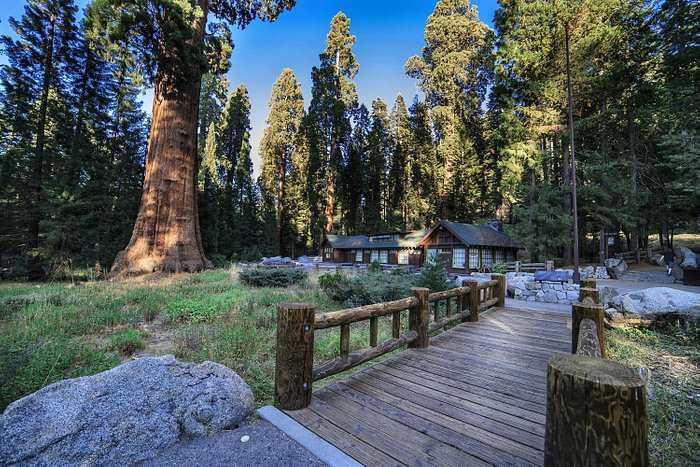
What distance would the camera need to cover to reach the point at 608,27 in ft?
55.0

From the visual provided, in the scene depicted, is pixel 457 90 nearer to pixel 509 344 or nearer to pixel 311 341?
pixel 509 344

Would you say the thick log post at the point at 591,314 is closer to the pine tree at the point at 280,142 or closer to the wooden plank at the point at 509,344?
the wooden plank at the point at 509,344

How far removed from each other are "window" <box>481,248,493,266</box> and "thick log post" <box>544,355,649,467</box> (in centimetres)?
2353

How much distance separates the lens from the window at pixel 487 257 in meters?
22.9

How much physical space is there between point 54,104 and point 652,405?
993 inches

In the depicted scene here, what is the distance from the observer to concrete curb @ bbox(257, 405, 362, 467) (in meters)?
2.08

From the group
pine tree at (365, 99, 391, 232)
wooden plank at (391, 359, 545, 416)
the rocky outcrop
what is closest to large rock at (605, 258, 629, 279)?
the rocky outcrop

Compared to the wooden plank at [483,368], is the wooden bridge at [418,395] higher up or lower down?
higher up

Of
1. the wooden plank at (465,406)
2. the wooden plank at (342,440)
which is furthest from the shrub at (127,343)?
the wooden plank at (465,406)

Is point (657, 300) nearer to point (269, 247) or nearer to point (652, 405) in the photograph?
point (652, 405)

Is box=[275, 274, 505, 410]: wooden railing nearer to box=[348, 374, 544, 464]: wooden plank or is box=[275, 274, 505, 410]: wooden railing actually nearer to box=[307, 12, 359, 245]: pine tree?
box=[348, 374, 544, 464]: wooden plank

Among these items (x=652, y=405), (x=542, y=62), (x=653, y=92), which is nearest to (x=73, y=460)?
(x=652, y=405)

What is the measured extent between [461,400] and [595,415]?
2116 mm

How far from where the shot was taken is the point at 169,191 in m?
12.1
